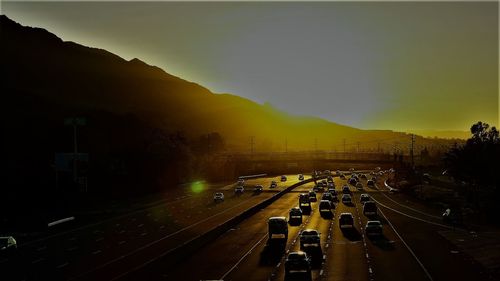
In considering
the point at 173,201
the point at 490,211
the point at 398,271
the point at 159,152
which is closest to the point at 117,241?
the point at 398,271

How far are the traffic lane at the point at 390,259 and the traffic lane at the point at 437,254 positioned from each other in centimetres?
83

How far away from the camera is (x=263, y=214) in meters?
85.9

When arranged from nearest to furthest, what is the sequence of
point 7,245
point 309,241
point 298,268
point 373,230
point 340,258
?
point 298,268, point 340,258, point 309,241, point 7,245, point 373,230

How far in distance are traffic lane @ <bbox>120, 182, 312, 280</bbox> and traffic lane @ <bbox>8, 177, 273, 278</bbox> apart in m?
→ 5.58

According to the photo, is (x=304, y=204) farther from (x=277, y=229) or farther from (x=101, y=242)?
(x=101, y=242)

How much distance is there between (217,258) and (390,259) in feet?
39.6

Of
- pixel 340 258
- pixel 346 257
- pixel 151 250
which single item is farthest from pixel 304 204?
pixel 340 258

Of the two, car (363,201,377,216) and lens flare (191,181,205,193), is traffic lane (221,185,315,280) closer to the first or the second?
car (363,201,377,216)

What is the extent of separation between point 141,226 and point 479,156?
74029 millimetres

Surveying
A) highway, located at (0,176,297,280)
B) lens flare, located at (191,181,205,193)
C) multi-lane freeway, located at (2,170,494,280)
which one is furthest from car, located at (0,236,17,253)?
lens flare, located at (191,181,205,193)

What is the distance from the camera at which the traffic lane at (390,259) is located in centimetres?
3622

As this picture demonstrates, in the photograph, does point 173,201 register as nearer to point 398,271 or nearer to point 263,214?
point 263,214

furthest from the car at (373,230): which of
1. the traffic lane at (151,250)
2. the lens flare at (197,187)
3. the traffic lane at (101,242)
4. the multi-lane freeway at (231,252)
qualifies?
the lens flare at (197,187)

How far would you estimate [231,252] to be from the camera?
49125mm
